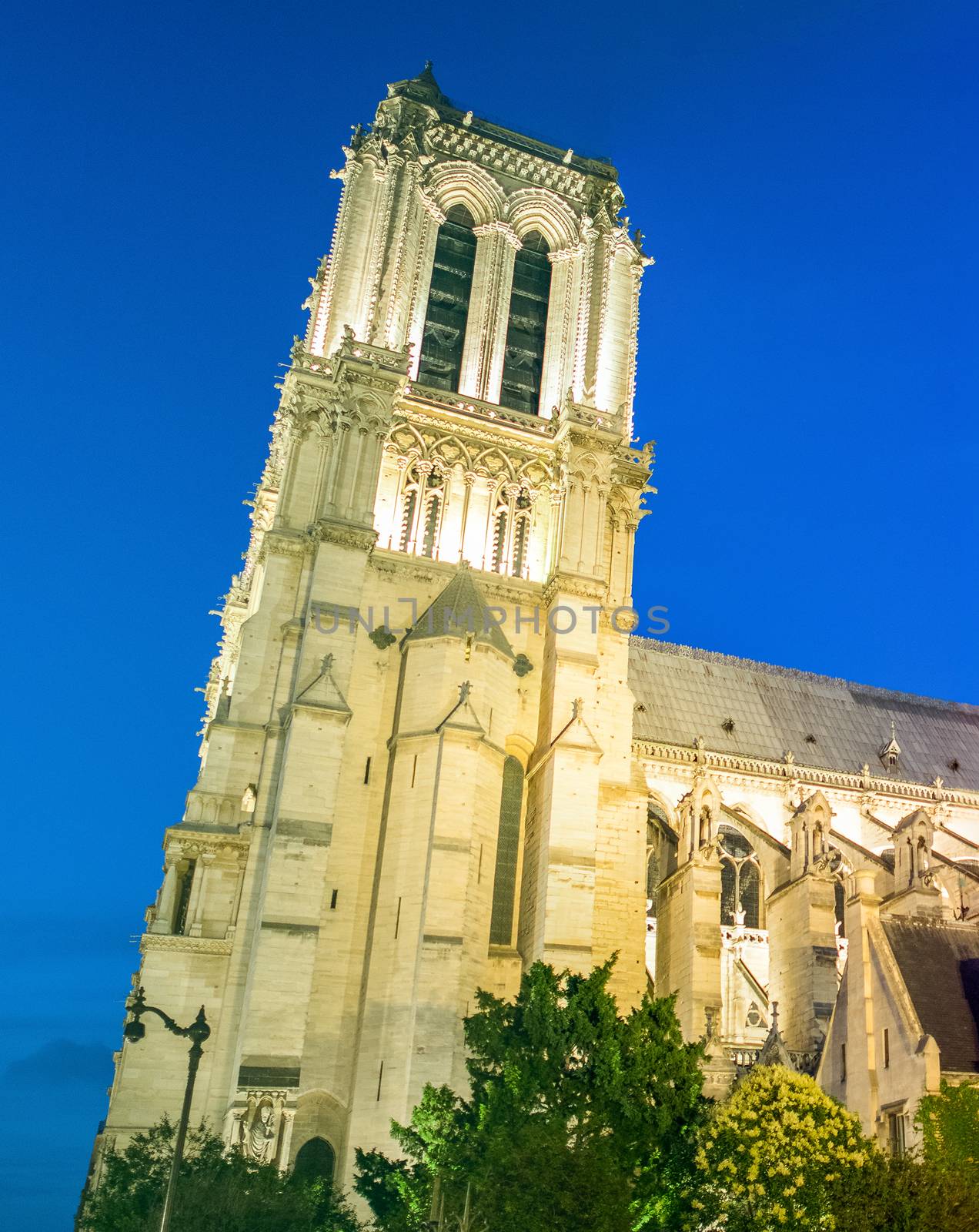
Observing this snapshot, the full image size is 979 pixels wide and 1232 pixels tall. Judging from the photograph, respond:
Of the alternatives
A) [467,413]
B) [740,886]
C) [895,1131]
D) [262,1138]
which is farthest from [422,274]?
[895,1131]

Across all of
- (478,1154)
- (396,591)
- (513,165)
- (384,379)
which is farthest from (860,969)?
(513,165)

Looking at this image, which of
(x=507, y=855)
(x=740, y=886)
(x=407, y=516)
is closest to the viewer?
(x=507, y=855)

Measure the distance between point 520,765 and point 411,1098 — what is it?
10.5 m

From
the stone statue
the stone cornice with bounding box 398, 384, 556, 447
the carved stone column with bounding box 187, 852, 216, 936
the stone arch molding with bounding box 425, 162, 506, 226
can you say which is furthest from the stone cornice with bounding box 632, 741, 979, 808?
the stone arch molding with bounding box 425, 162, 506, 226

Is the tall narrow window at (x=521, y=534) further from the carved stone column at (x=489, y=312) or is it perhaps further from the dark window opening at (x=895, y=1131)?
the dark window opening at (x=895, y=1131)

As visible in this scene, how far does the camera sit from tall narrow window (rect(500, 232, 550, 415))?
42875 mm

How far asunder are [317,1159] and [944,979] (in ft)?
50.0

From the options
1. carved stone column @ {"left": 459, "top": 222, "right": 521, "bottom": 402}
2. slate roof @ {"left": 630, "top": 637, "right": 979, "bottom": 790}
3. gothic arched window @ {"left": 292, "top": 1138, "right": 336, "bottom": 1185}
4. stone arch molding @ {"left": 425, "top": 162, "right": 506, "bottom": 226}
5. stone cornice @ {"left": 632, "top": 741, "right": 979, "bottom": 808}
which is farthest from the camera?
slate roof @ {"left": 630, "top": 637, "right": 979, "bottom": 790}

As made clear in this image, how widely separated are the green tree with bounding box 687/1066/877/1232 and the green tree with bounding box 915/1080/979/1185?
1640 mm

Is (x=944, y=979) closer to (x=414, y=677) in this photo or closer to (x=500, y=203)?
(x=414, y=677)

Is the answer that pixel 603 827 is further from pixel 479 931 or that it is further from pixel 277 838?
pixel 277 838

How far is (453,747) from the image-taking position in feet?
107

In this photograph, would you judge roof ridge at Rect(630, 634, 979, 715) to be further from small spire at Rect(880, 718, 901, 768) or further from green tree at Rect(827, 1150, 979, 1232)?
green tree at Rect(827, 1150, 979, 1232)

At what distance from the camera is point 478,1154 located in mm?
22547
